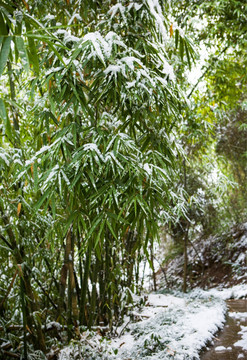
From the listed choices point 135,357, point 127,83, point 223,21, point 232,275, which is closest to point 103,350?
point 135,357

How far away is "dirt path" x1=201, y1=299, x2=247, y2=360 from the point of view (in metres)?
2.20

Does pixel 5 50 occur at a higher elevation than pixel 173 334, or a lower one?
Result: higher

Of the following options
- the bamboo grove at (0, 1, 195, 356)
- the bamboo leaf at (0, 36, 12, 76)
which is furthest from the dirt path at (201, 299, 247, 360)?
the bamboo leaf at (0, 36, 12, 76)

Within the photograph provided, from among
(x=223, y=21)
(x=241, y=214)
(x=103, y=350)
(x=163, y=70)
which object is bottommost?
(x=103, y=350)

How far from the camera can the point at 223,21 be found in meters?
3.44

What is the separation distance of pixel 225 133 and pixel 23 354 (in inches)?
238

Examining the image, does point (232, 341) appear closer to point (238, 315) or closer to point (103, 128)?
point (238, 315)

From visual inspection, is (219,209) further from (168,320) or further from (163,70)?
(163,70)

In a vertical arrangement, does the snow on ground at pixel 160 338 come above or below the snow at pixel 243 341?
above

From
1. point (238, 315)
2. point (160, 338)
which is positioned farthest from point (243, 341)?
point (238, 315)

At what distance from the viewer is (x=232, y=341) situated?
8.23 ft

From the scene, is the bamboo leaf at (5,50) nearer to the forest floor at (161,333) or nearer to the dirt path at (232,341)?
the forest floor at (161,333)

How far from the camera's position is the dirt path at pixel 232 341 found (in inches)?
86.7

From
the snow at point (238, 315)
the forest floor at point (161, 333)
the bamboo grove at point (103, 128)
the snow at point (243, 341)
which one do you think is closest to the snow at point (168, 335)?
the forest floor at point (161, 333)
